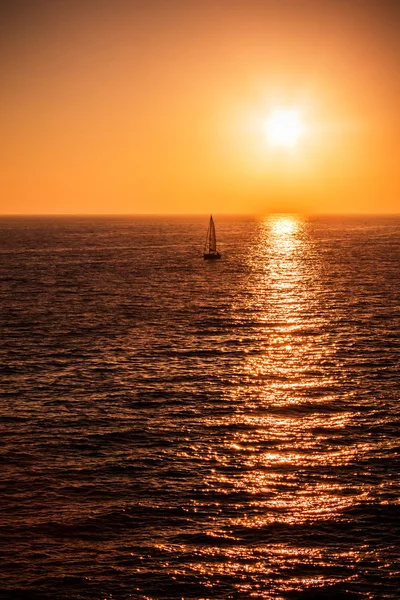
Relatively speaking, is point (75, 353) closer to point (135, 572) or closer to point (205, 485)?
point (205, 485)

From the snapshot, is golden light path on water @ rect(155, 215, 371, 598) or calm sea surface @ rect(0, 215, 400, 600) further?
golden light path on water @ rect(155, 215, 371, 598)

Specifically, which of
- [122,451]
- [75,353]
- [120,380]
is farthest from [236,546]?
[75,353]

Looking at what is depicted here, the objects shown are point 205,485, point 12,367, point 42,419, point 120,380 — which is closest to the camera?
point 205,485

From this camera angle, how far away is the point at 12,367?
234ft

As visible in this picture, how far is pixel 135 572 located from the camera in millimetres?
34125

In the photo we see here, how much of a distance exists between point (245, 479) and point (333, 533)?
8.04 m

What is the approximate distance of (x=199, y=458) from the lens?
47500mm

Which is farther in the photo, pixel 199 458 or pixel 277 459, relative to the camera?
pixel 199 458

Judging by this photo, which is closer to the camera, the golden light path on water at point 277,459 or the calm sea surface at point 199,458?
the calm sea surface at point 199,458

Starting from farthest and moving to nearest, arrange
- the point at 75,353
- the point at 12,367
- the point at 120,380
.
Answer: the point at 75,353 → the point at 12,367 → the point at 120,380

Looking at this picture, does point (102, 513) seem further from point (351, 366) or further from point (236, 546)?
point (351, 366)

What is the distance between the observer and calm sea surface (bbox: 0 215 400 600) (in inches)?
1353

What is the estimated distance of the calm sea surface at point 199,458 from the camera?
3438 cm

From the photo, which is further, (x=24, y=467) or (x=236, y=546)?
(x=24, y=467)
